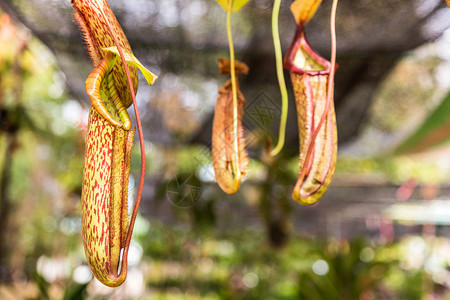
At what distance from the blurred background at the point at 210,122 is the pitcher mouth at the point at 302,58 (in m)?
0.28

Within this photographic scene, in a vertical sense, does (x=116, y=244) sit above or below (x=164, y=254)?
above

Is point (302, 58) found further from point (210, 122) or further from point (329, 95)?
point (210, 122)

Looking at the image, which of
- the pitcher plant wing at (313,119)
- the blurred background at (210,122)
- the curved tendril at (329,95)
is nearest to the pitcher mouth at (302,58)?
the pitcher plant wing at (313,119)

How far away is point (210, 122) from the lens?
286 cm

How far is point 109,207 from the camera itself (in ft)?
1.98

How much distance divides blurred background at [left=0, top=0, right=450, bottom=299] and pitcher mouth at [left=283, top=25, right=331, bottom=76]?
0.28 m

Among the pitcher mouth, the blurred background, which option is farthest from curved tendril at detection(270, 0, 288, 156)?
the blurred background

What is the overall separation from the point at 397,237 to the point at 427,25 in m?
7.94

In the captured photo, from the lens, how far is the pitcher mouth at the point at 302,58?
29.0 inches

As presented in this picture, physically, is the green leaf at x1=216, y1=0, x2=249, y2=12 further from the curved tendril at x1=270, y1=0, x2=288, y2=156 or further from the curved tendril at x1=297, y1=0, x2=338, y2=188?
the curved tendril at x1=297, y1=0, x2=338, y2=188

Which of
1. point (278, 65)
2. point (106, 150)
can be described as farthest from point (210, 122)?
point (106, 150)

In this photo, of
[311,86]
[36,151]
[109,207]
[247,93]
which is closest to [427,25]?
[247,93]

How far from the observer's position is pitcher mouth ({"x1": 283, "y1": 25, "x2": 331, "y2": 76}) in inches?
29.0

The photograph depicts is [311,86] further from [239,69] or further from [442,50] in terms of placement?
[442,50]
